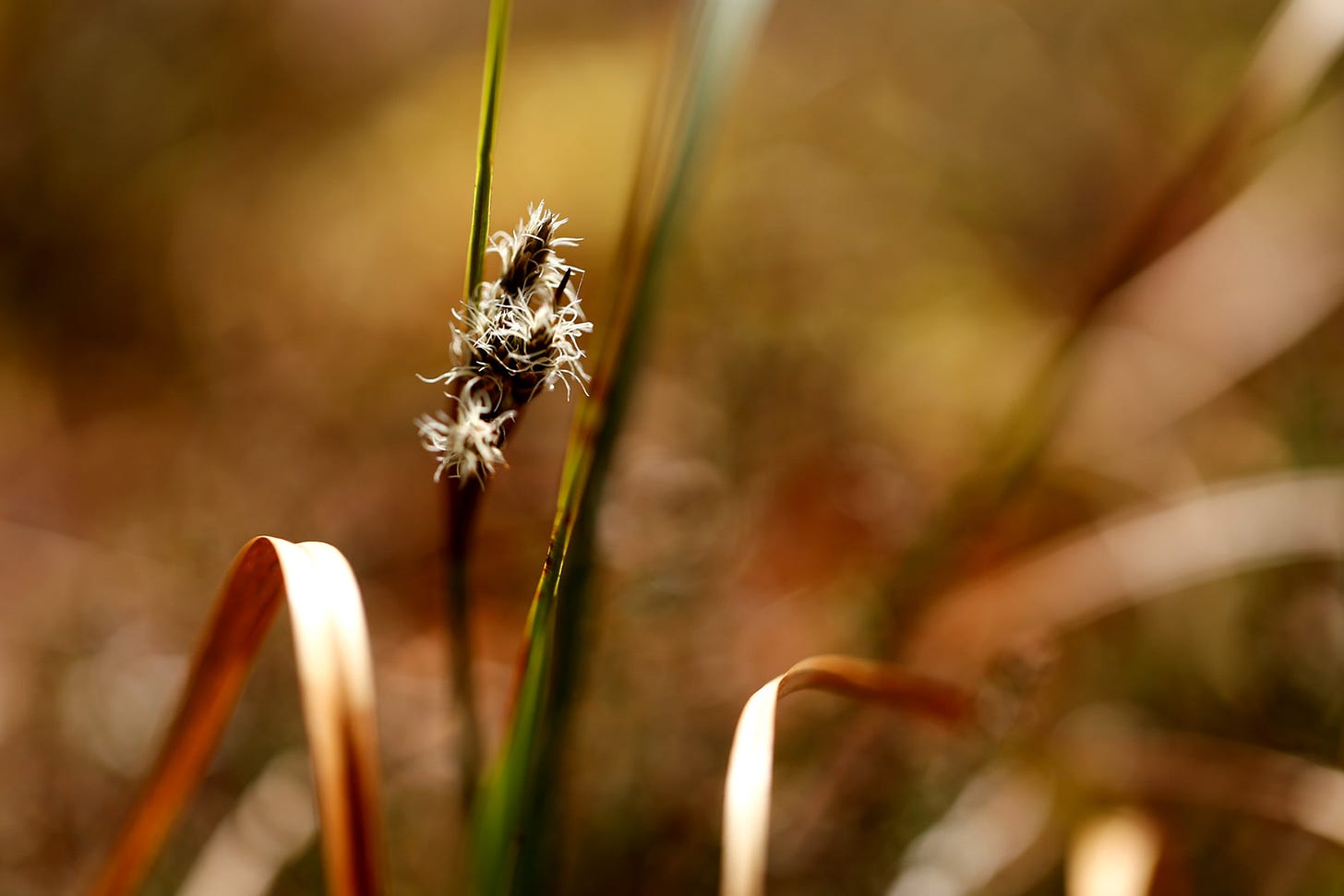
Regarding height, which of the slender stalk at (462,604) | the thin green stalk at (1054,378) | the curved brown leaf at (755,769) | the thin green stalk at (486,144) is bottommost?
the curved brown leaf at (755,769)

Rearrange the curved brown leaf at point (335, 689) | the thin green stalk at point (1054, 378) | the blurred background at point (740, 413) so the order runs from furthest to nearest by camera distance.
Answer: the blurred background at point (740, 413)
the thin green stalk at point (1054, 378)
the curved brown leaf at point (335, 689)

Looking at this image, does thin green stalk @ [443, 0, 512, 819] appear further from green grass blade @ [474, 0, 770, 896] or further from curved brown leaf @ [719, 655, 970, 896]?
curved brown leaf @ [719, 655, 970, 896]

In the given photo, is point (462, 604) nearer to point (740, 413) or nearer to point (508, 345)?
point (508, 345)

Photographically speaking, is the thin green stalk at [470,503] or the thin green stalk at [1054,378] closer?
the thin green stalk at [470,503]

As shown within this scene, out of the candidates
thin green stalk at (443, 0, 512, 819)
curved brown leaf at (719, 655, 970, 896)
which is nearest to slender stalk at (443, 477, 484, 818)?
thin green stalk at (443, 0, 512, 819)

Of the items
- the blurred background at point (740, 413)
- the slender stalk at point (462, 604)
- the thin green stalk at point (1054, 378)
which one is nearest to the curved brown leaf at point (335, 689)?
the slender stalk at point (462, 604)

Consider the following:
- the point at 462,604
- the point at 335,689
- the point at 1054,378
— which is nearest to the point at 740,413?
the point at 1054,378

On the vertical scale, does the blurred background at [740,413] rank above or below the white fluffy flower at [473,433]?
above

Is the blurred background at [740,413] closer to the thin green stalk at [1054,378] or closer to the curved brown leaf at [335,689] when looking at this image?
the thin green stalk at [1054,378]
